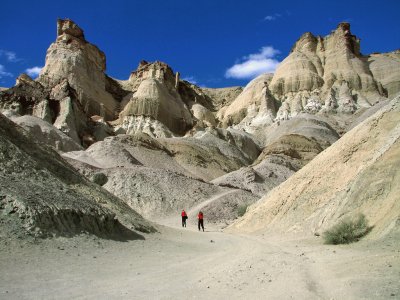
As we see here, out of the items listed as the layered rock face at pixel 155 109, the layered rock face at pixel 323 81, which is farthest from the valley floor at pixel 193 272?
the layered rock face at pixel 323 81

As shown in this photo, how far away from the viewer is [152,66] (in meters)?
115

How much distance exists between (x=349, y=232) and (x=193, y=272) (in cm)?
459

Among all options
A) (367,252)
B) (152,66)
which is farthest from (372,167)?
(152,66)

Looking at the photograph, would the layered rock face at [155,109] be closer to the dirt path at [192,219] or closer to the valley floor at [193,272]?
the dirt path at [192,219]

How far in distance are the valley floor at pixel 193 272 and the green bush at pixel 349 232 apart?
0.41 m

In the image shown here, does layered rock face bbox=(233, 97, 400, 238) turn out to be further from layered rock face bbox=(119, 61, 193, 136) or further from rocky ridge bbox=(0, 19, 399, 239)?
layered rock face bbox=(119, 61, 193, 136)

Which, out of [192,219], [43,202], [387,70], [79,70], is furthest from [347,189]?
[387,70]

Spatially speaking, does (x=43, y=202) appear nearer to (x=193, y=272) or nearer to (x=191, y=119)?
(x=193, y=272)

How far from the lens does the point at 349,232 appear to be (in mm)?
11359

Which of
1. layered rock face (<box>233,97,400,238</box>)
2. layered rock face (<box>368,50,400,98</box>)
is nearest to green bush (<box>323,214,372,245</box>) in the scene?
layered rock face (<box>233,97,400,238</box>)

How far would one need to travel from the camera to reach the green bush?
1123cm

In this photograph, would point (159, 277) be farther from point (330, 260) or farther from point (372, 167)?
point (372, 167)

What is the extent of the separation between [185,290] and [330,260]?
3.57 m

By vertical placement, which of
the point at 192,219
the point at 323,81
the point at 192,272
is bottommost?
the point at 192,272
